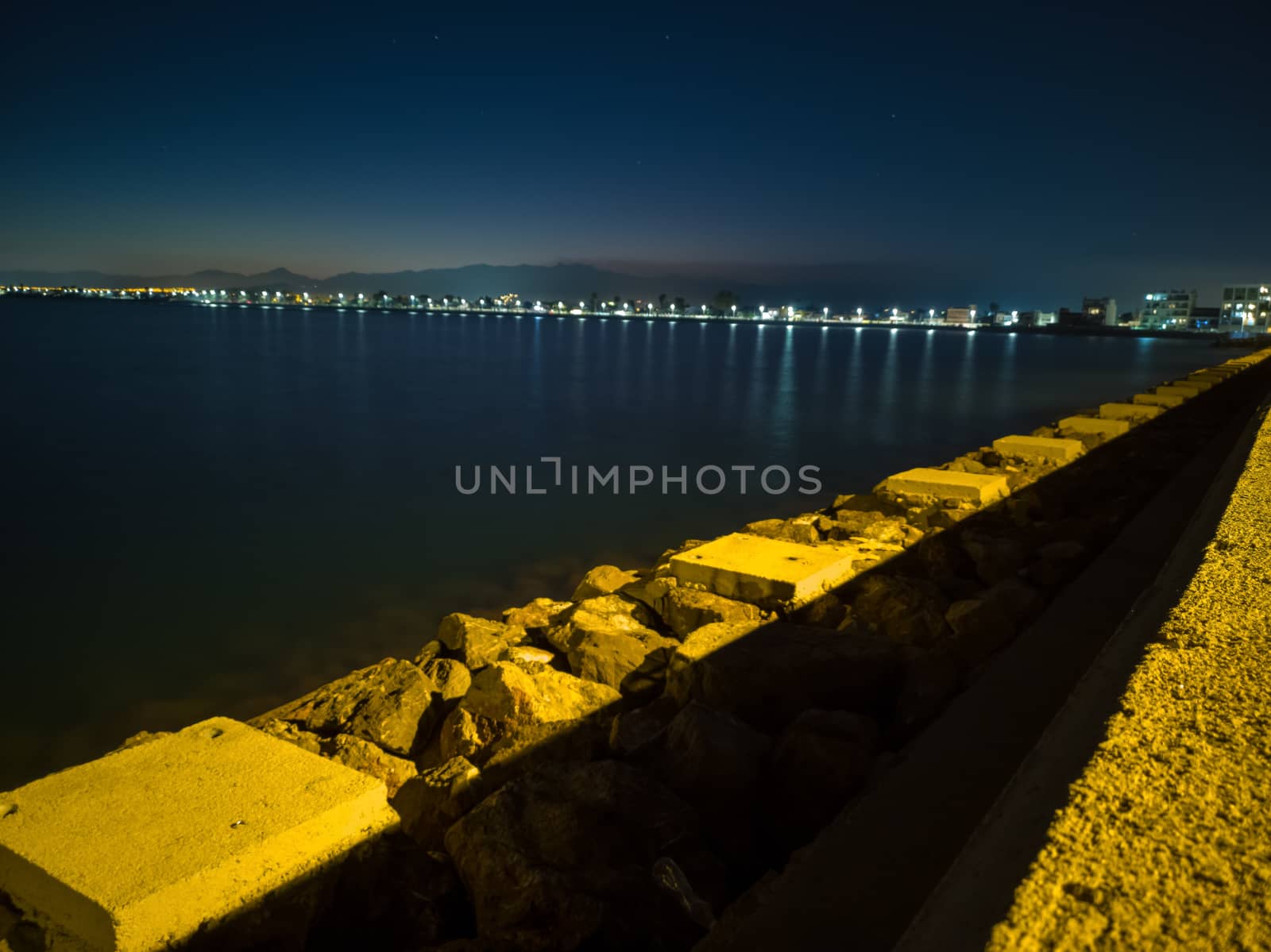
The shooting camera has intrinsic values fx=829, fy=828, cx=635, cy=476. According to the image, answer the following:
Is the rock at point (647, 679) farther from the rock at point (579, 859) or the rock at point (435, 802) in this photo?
the rock at point (579, 859)

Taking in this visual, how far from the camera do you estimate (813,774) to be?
3.05m

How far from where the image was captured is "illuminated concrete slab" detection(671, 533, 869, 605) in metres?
4.95

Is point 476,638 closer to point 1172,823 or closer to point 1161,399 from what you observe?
point 1172,823

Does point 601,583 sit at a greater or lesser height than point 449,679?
lesser

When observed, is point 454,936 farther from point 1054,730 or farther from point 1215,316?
point 1215,316

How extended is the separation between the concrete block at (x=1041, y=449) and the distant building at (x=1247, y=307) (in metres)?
138

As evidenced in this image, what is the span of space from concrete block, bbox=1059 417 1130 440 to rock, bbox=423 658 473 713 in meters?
11.0

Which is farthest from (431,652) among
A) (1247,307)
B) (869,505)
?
(1247,307)

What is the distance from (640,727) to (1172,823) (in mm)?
2439

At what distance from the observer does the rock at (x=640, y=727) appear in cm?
359

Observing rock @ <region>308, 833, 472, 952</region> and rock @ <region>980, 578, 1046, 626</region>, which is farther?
rock @ <region>980, 578, 1046, 626</region>

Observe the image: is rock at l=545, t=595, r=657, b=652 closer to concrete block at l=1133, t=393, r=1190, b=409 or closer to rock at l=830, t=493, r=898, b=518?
rock at l=830, t=493, r=898, b=518

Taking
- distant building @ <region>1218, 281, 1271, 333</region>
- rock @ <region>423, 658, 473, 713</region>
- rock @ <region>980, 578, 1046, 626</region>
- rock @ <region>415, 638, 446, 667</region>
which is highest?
distant building @ <region>1218, 281, 1271, 333</region>

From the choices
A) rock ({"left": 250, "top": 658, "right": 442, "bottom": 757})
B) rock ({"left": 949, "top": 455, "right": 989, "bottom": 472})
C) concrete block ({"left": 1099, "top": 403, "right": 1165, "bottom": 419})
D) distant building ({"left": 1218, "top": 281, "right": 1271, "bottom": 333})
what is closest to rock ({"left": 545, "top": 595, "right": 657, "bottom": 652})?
rock ({"left": 250, "top": 658, "right": 442, "bottom": 757})
